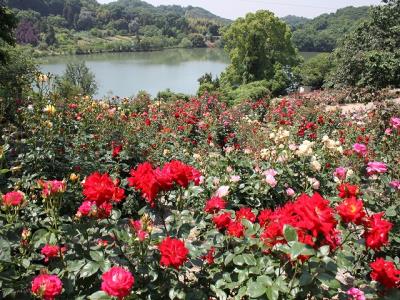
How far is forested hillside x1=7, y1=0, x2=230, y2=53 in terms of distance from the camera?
93.2 metres

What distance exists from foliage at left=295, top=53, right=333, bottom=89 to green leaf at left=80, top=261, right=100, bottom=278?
30380 mm

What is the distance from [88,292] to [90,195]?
439mm

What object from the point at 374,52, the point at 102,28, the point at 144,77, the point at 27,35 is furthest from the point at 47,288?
the point at 102,28

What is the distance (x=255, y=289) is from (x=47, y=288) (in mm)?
753

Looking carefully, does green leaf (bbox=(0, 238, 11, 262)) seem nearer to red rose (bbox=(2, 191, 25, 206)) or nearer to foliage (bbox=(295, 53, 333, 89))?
red rose (bbox=(2, 191, 25, 206))

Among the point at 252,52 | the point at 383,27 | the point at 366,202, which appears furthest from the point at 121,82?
the point at 366,202

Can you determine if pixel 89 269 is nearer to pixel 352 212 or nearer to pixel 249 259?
pixel 249 259

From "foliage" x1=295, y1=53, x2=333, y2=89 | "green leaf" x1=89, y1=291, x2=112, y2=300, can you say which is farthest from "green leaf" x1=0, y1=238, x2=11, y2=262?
"foliage" x1=295, y1=53, x2=333, y2=89

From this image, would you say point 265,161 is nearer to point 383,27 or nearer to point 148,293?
point 148,293

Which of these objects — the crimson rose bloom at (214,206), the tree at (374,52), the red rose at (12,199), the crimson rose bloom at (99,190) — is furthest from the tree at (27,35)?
the crimson rose bloom at (99,190)

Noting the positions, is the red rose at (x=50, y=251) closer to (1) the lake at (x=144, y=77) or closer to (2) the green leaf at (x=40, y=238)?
(2) the green leaf at (x=40, y=238)

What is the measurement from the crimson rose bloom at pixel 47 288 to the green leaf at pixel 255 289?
0.70 metres

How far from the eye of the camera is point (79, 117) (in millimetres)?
4930

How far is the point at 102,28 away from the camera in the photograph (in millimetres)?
127625
